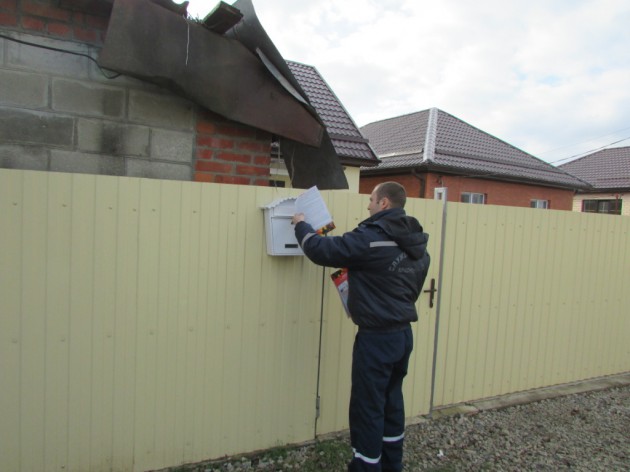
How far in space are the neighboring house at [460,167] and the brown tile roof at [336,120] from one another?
3255 mm

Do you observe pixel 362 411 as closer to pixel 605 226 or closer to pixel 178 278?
pixel 178 278

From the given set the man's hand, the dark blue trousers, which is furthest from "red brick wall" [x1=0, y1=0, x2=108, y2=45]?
the dark blue trousers

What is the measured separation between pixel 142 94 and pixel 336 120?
9281 millimetres

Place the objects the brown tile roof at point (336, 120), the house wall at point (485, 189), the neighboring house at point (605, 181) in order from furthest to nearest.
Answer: the neighboring house at point (605, 181) → the house wall at point (485, 189) → the brown tile roof at point (336, 120)

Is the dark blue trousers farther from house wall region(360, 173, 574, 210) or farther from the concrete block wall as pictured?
house wall region(360, 173, 574, 210)

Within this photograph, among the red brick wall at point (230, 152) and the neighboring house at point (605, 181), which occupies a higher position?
the neighboring house at point (605, 181)

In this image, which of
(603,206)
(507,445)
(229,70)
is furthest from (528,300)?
(603,206)

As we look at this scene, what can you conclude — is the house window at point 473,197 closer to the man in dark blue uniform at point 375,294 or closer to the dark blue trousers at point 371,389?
the man in dark blue uniform at point 375,294

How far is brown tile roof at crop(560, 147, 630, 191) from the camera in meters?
22.2

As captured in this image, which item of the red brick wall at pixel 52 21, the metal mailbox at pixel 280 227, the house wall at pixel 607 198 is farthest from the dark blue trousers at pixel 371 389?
the house wall at pixel 607 198

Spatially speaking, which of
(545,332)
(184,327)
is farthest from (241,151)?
(545,332)

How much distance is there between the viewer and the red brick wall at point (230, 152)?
334 centimetres

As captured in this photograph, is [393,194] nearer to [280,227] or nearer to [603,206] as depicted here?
[280,227]

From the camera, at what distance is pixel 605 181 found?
74.8 ft
